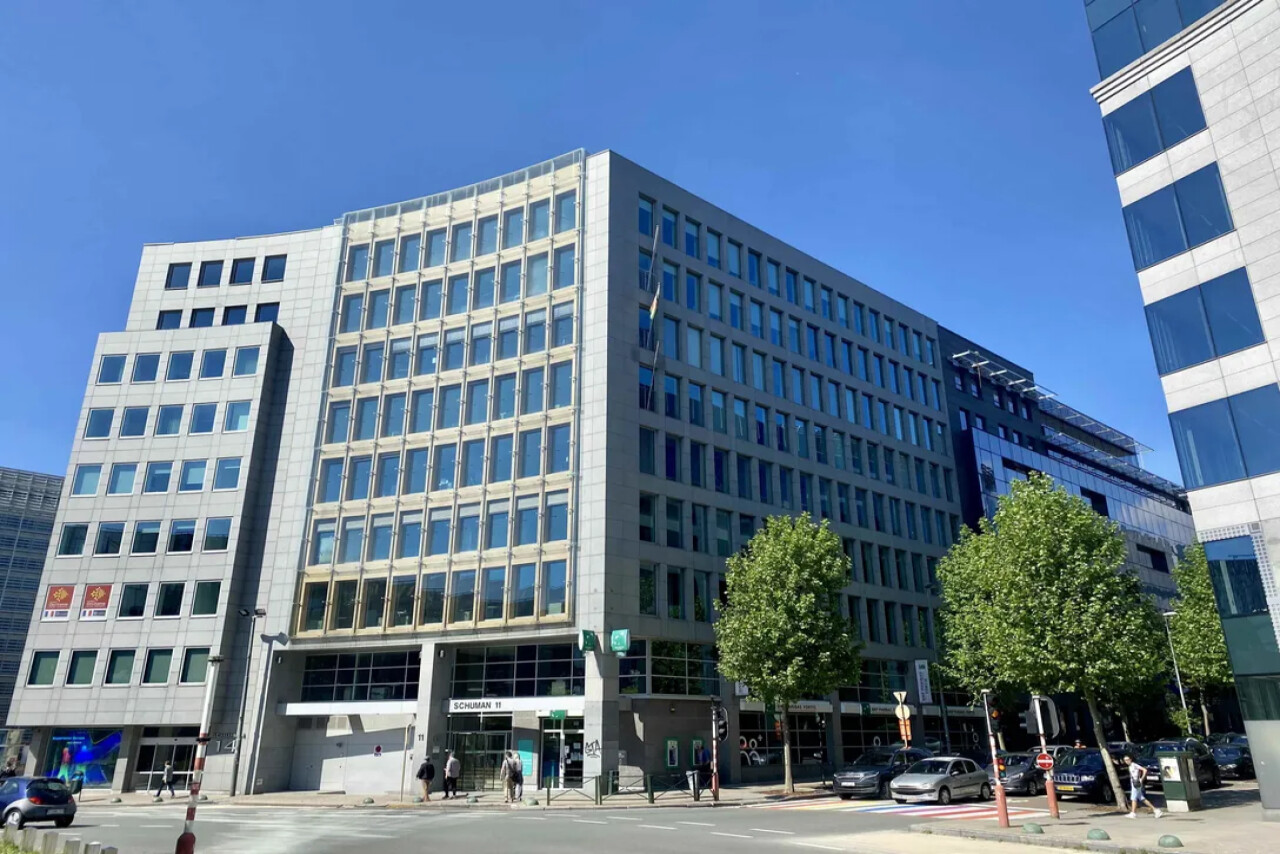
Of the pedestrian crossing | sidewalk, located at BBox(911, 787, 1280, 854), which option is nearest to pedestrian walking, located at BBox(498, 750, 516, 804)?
the pedestrian crossing

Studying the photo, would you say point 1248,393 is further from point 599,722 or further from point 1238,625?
point 599,722

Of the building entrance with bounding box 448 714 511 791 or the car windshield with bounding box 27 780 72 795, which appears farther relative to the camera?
the building entrance with bounding box 448 714 511 791

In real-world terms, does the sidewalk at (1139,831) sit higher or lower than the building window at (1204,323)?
lower

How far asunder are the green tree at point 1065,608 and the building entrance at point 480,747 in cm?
2321

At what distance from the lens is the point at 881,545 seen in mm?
56344

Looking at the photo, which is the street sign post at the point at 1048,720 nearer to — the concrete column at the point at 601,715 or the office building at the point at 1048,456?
the concrete column at the point at 601,715

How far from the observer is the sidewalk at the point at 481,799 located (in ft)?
105

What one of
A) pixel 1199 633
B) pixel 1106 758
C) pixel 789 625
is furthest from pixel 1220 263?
pixel 1199 633

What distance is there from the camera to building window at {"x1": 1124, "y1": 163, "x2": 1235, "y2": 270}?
25656 mm

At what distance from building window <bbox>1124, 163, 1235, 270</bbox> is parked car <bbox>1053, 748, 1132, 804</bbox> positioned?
53.9ft

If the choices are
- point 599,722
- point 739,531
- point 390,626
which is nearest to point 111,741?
point 390,626

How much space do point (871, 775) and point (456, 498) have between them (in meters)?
23.5

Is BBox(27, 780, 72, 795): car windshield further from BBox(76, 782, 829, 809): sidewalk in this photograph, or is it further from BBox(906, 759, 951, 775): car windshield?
BBox(906, 759, 951, 775): car windshield

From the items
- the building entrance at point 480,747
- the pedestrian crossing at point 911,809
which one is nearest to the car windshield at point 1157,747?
the pedestrian crossing at point 911,809
